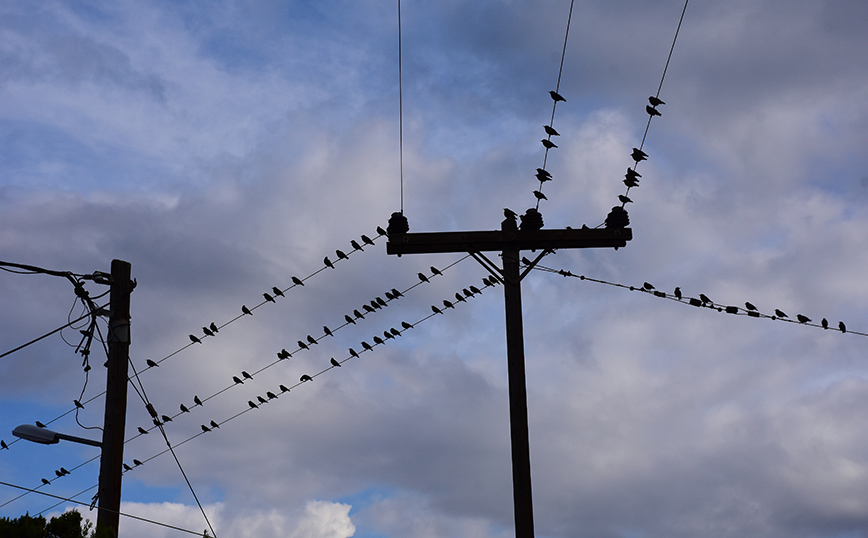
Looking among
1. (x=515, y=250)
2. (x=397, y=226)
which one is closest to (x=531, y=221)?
(x=515, y=250)

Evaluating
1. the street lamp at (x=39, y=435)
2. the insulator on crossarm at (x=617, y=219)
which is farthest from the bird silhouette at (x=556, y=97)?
the street lamp at (x=39, y=435)

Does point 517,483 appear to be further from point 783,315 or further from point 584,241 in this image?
point 783,315

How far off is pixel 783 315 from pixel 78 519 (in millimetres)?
11021

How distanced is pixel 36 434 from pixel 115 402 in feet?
5.14

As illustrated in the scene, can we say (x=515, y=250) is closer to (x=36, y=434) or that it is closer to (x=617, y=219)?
(x=617, y=219)

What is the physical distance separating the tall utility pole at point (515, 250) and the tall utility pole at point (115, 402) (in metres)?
3.56

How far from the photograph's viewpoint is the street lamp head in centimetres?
1227

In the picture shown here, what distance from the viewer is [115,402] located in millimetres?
11602

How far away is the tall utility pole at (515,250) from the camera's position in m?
11.3

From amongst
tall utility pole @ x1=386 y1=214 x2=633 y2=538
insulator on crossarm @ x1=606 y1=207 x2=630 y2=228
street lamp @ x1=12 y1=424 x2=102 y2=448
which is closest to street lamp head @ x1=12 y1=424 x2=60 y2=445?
street lamp @ x1=12 y1=424 x2=102 y2=448

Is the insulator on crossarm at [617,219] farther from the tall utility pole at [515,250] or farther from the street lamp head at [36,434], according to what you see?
the street lamp head at [36,434]

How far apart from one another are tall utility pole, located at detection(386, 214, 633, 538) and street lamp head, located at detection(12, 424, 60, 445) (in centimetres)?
509

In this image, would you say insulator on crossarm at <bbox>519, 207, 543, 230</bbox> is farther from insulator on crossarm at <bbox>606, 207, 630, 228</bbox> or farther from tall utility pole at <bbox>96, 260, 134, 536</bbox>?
tall utility pole at <bbox>96, 260, 134, 536</bbox>

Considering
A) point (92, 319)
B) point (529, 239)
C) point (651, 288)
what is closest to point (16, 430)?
point (92, 319)
